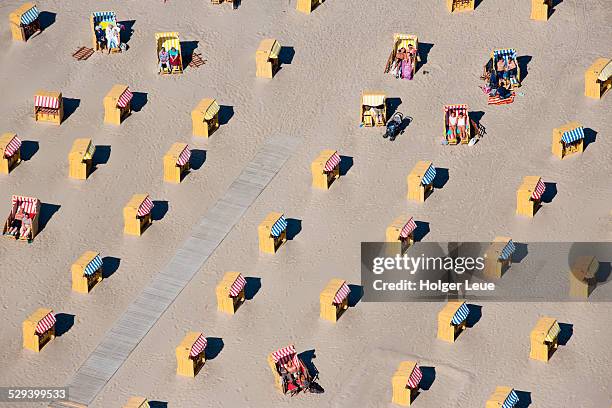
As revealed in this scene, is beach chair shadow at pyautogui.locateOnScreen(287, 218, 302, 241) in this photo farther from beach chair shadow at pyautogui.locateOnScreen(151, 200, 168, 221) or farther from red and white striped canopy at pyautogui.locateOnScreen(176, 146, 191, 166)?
red and white striped canopy at pyautogui.locateOnScreen(176, 146, 191, 166)

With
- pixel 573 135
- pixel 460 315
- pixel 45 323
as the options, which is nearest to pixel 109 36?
pixel 45 323

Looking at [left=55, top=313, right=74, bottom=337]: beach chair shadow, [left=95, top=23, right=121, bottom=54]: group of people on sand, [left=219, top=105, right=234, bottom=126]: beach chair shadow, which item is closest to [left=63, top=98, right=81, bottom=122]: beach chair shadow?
[left=95, top=23, right=121, bottom=54]: group of people on sand

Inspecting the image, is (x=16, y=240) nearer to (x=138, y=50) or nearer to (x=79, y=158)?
(x=79, y=158)

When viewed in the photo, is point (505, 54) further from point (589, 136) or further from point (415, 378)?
point (415, 378)

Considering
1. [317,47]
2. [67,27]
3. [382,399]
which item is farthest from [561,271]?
[67,27]

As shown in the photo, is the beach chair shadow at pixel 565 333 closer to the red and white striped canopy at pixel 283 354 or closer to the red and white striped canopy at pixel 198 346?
the red and white striped canopy at pixel 283 354

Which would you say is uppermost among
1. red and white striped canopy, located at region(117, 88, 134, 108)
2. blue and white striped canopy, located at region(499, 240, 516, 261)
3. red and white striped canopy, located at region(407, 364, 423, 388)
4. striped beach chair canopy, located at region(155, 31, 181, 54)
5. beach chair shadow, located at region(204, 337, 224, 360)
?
striped beach chair canopy, located at region(155, 31, 181, 54)
